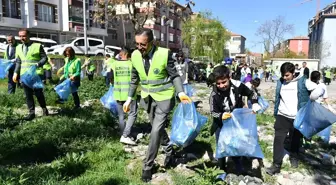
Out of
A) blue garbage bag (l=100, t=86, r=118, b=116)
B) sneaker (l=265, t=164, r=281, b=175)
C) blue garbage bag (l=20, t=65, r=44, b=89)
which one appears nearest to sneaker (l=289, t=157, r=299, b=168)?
sneaker (l=265, t=164, r=281, b=175)

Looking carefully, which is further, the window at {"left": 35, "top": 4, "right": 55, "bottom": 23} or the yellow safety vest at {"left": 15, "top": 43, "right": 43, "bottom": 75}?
the window at {"left": 35, "top": 4, "right": 55, "bottom": 23}

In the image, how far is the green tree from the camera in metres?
49.9

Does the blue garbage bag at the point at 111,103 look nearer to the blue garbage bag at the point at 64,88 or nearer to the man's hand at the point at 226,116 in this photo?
the blue garbage bag at the point at 64,88

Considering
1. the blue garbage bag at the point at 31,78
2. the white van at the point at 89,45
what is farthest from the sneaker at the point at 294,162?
the white van at the point at 89,45

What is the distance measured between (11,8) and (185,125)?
28527 mm

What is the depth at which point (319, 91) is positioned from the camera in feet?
14.5

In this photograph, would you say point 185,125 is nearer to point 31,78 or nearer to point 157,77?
point 157,77

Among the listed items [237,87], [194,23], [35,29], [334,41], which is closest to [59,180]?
[237,87]

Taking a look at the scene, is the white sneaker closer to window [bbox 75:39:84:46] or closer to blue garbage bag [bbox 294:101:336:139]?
blue garbage bag [bbox 294:101:336:139]

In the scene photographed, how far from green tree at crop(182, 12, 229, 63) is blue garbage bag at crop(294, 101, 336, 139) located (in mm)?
45378

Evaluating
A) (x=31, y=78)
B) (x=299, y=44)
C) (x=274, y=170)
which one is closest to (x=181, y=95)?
(x=274, y=170)

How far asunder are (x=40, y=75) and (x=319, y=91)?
15.5 ft

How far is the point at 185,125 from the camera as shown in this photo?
12.6 feet

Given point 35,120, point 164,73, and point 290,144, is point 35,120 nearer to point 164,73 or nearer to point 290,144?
point 164,73
